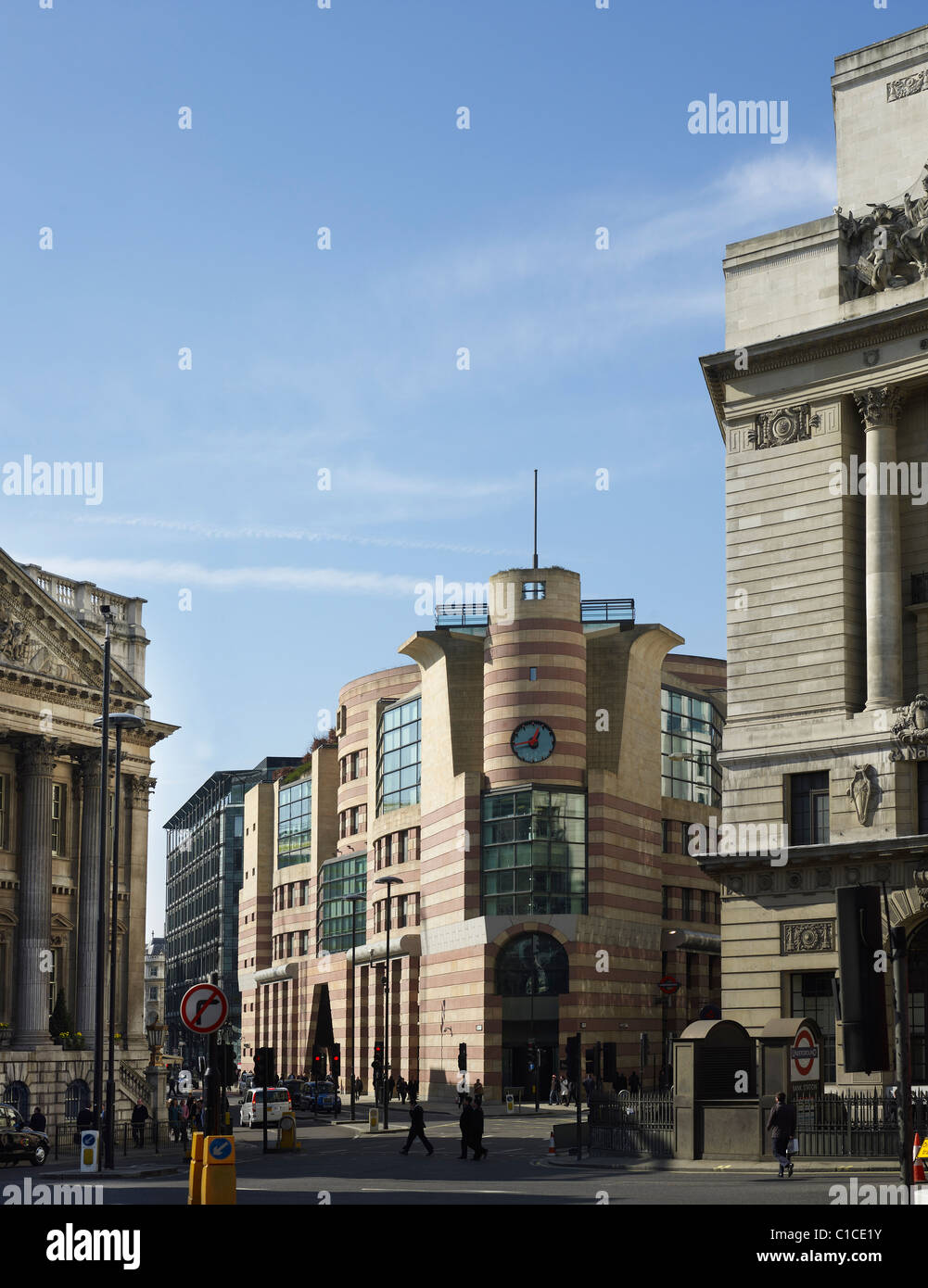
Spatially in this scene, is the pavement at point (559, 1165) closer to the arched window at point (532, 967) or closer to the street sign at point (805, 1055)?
the street sign at point (805, 1055)

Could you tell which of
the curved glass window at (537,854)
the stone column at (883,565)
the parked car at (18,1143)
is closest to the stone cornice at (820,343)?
the stone column at (883,565)

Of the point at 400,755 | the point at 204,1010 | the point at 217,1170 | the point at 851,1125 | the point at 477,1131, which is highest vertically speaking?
the point at 400,755

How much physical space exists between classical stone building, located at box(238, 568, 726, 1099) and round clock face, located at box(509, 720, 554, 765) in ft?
0.30

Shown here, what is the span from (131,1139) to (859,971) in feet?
127

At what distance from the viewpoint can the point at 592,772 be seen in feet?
270

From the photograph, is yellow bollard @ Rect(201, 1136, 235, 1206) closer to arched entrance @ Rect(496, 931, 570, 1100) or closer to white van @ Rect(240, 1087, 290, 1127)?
white van @ Rect(240, 1087, 290, 1127)

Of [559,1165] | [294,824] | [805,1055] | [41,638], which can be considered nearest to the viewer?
[805,1055]

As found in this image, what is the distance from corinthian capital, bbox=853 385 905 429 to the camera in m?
41.2

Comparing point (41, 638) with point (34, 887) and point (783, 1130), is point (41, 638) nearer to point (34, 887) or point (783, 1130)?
point (34, 887)

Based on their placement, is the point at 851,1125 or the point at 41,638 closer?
the point at 851,1125

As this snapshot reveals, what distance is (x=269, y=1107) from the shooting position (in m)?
57.1

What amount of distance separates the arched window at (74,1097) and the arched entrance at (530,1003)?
25356mm

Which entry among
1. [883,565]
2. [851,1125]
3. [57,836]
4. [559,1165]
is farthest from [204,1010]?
[57,836]
